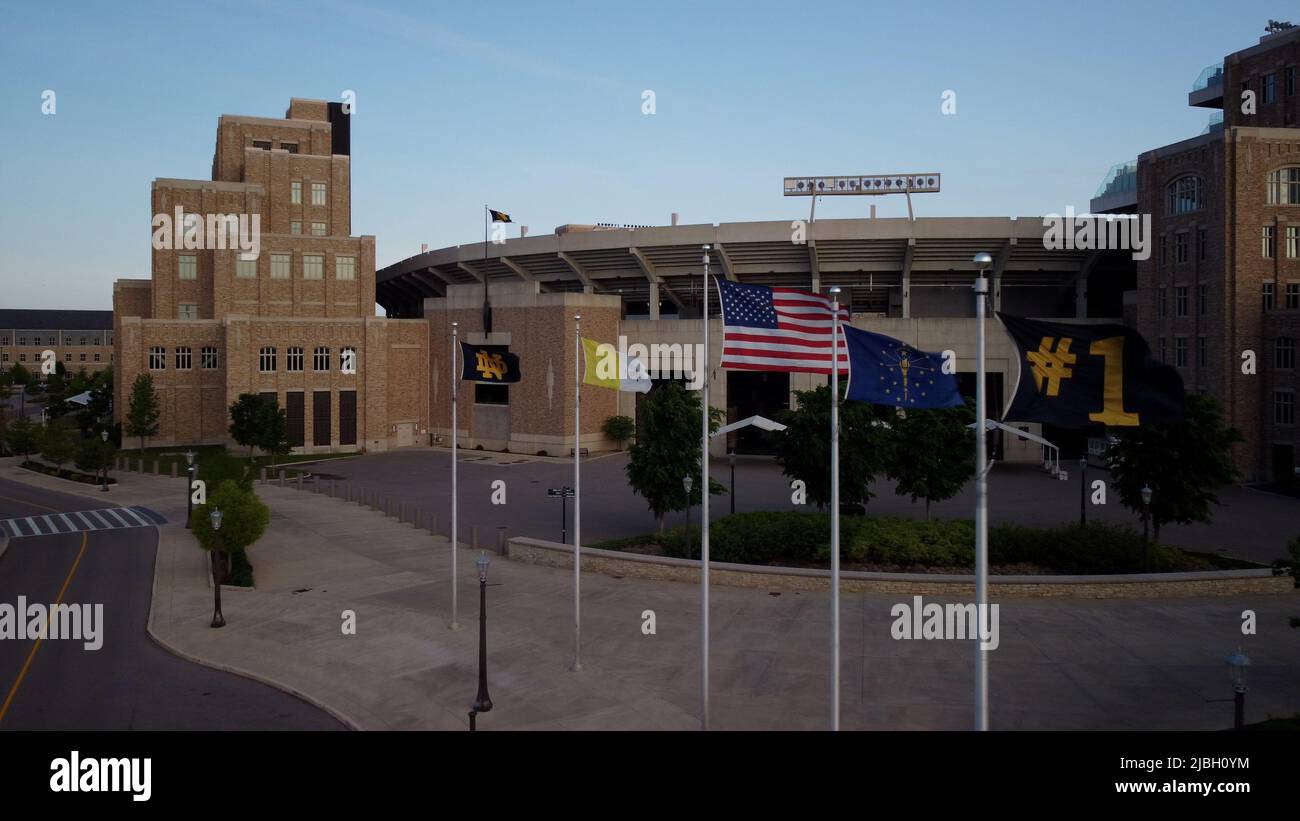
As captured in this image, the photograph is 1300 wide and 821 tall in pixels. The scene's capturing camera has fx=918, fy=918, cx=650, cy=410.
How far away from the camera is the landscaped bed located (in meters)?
23.5

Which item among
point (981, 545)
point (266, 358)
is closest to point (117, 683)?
point (981, 545)

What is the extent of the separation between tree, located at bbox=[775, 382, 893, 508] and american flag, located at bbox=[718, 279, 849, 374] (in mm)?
12353

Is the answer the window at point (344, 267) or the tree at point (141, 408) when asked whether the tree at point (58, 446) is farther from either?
the window at point (344, 267)

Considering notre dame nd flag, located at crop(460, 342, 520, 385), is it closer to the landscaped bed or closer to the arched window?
the landscaped bed

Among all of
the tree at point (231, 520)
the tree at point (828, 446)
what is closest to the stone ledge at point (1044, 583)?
the tree at point (828, 446)

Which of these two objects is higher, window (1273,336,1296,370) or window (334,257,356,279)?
window (334,257,356,279)

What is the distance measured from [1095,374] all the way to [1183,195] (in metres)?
39.1

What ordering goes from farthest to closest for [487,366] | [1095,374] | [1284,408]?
[1284,408] → [487,366] → [1095,374]

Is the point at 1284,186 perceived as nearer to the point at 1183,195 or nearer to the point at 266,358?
the point at 1183,195

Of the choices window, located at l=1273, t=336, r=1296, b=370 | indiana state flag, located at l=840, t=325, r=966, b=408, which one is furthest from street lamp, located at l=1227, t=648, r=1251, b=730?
window, located at l=1273, t=336, r=1296, b=370

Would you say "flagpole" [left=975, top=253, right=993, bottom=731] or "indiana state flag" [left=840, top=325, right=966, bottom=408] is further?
"indiana state flag" [left=840, top=325, right=966, bottom=408]

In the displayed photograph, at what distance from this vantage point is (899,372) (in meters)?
12.5
